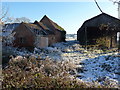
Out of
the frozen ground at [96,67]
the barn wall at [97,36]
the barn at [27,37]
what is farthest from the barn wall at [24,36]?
the barn wall at [97,36]

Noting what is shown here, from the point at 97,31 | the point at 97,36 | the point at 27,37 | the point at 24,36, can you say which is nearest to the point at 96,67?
the point at 27,37

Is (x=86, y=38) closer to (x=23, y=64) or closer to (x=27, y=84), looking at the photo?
(x=23, y=64)

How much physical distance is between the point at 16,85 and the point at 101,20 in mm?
22381

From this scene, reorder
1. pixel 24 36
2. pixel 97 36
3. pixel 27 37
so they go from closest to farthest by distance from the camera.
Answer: pixel 27 37 → pixel 24 36 → pixel 97 36

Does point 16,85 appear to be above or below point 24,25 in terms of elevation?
below

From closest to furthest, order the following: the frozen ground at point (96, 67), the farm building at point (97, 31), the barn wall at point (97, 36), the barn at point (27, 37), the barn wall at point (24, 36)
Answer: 1. the frozen ground at point (96, 67)
2. the barn at point (27, 37)
3. the barn wall at point (24, 36)
4. the farm building at point (97, 31)
5. the barn wall at point (97, 36)

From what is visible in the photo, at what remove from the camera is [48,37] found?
27156 mm

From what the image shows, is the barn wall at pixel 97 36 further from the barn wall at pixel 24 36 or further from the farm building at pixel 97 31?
the barn wall at pixel 24 36

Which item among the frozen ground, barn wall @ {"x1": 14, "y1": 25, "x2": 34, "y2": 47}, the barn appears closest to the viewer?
the frozen ground

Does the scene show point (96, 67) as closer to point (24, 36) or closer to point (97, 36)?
point (24, 36)

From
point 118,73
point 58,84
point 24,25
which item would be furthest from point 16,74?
point 24,25

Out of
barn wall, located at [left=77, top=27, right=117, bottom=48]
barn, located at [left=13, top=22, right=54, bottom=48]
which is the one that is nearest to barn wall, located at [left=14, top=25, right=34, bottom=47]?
barn, located at [left=13, top=22, right=54, bottom=48]

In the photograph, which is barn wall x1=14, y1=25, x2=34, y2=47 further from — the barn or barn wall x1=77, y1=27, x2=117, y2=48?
barn wall x1=77, y1=27, x2=117, y2=48

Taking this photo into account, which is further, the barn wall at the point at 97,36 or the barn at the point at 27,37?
the barn wall at the point at 97,36
